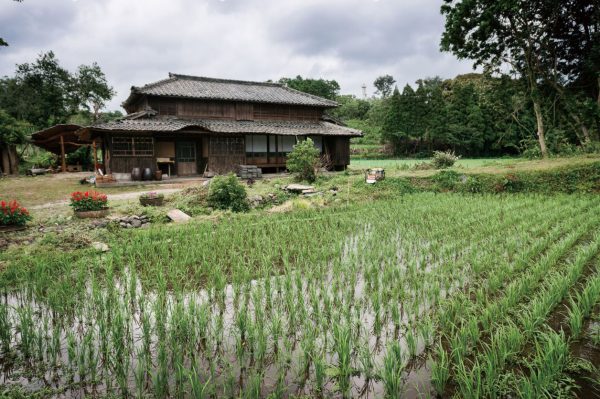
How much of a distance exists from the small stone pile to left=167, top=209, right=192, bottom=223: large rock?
0.59 meters

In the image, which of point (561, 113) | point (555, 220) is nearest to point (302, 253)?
point (555, 220)

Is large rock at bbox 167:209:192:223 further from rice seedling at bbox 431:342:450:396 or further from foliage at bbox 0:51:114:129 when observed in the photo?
foliage at bbox 0:51:114:129

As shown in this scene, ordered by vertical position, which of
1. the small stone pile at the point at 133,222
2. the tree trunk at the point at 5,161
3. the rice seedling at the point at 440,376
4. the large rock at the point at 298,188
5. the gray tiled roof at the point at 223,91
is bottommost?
the rice seedling at the point at 440,376

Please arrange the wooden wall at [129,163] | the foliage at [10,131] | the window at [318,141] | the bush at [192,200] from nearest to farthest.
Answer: the bush at [192,200], the wooden wall at [129,163], the foliage at [10,131], the window at [318,141]

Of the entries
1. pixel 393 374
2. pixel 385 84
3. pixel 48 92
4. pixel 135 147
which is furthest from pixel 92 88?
pixel 385 84

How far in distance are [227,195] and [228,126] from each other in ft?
36.1

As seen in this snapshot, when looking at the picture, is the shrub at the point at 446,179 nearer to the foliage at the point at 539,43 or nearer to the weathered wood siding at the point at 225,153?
the foliage at the point at 539,43

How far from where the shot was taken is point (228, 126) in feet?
65.8

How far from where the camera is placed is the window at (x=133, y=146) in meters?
16.8

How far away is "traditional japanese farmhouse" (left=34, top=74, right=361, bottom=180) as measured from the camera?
56.4ft

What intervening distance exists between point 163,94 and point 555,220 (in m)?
19.0

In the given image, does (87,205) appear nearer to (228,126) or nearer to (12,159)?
(228,126)

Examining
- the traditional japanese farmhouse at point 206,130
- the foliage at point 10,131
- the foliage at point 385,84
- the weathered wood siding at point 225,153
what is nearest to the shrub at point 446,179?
the traditional japanese farmhouse at point 206,130

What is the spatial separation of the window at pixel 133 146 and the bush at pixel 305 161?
7847 mm
